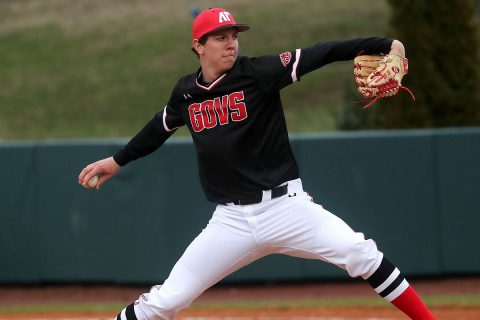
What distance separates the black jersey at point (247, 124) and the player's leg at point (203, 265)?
8.2 inches

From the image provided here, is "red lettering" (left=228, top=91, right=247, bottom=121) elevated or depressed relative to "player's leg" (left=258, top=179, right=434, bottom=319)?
elevated

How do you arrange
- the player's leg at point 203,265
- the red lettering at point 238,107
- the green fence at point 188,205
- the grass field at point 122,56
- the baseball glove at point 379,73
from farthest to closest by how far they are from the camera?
the grass field at point 122,56
the green fence at point 188,205
the red lettering at point 238,107
the player's leg at point 203,265
the baseball glove at point 379,73

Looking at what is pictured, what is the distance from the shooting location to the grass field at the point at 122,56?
2295cm

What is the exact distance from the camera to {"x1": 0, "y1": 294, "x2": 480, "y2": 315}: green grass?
8.75 metres

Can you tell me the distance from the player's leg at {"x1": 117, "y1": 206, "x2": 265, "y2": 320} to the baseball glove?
1.01 m

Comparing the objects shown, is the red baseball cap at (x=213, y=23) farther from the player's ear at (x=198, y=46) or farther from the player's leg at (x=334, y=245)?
the player's leg at (x=334, y=245)

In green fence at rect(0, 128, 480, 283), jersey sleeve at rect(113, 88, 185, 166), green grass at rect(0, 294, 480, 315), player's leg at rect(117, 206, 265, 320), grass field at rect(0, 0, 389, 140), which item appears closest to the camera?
player's leg at rect(117, 206, 265, 320)

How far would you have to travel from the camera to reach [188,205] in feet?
32.2

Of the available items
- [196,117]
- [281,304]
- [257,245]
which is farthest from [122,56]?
[257,245]

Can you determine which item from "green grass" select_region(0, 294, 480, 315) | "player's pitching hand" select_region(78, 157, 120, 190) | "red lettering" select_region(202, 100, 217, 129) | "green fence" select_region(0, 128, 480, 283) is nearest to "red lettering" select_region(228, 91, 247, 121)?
"red lettering" select_region(202, 100, 217, 129)

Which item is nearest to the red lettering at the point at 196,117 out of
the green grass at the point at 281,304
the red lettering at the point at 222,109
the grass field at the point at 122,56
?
the red lettering at the point at 222,109

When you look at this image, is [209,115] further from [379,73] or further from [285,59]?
[379,73]

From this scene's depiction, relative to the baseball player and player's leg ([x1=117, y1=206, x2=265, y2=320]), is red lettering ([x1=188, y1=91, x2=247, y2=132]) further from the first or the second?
player's leg ([x1=117, y1=206, x2=265, y2=320])

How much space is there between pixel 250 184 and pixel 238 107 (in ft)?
1.44
